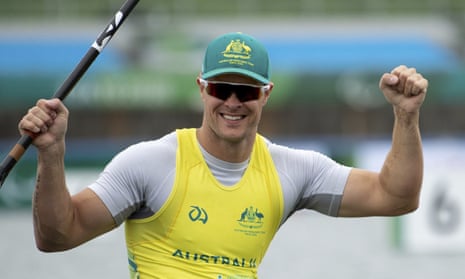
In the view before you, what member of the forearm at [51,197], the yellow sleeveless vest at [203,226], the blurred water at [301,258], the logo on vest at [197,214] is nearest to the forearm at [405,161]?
the yellow sleeveless vest at [203,226]

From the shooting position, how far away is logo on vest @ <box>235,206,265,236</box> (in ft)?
14.8

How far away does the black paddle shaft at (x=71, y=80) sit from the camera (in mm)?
4246

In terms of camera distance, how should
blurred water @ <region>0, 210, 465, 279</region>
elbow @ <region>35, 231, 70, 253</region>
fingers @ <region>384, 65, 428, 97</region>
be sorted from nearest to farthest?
elbow @ <region>35, 231, 70, 253</region>, fingers @ <region>384, 65, 428, 97</region>, blurred water @ <region>0, 210, 465, 279</region>

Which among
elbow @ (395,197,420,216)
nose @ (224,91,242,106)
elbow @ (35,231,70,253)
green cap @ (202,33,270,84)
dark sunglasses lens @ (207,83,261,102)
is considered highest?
green cap @ (202,33,270,84)

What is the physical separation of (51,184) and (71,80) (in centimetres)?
51

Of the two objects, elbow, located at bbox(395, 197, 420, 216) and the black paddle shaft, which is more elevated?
the black paddle shaft

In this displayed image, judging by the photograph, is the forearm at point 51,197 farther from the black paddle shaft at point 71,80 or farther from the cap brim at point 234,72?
the cap brim at point 234,72

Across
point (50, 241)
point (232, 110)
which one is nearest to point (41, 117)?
point (50, 241)

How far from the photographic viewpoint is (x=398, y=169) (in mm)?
4629

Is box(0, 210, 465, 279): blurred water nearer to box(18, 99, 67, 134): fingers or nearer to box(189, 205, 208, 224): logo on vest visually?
box(189, 205, 208, 224): logo on vest

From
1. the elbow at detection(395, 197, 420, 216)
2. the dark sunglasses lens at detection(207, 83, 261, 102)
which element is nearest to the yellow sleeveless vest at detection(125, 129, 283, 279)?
the dark sunglasses lens at detection(207, 83, 261, 102)

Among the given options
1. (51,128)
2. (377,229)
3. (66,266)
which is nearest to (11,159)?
(51,128)

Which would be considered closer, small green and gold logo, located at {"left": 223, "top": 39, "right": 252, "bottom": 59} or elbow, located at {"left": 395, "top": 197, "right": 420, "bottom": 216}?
small green and gold logo, located at {"left": 223, "top": 39, "right": 252, "bottom": 59}

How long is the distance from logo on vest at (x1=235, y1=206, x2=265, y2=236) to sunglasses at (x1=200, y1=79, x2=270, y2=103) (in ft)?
1.62
